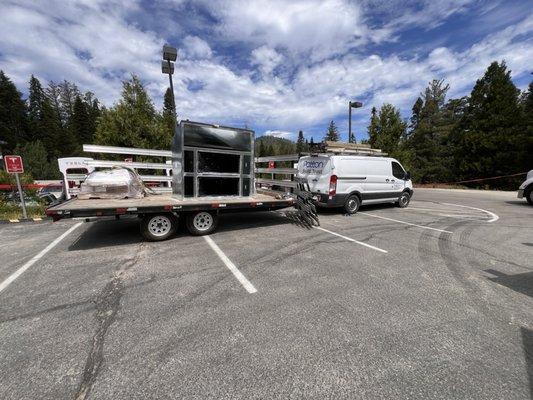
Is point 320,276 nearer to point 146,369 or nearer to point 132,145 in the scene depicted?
point 146,369

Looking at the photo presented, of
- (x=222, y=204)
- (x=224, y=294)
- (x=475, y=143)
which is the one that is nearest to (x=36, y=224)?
(x=222, y=204)

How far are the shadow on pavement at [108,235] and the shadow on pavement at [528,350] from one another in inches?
249

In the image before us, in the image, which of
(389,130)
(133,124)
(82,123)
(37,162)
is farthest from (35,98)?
(389,130)

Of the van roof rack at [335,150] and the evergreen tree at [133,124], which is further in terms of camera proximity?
the evergreen tree at [133,124]

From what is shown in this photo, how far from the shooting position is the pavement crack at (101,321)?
210cm

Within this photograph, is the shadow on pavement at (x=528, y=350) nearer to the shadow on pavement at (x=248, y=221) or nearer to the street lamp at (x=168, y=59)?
the shadow on pavement at (x=248, y=221)

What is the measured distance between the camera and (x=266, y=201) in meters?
6.84

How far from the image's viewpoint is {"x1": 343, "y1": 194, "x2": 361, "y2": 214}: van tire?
29.0ft

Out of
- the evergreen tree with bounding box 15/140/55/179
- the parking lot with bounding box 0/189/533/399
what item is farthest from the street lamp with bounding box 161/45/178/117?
the evergreen tree with bounding box 15/140/55/179

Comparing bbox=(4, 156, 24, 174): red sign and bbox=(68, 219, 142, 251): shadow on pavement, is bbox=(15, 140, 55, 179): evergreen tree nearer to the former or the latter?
bbox=(4, 156, 24, 174): red sign

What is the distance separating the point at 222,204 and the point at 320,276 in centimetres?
305

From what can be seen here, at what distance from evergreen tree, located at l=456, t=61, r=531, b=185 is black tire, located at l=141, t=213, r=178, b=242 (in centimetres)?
2800

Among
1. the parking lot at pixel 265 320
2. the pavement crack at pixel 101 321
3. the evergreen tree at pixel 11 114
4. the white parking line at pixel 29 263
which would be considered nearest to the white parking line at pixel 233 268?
the parking lot at pixel 265 320

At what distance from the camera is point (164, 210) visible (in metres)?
5.57
